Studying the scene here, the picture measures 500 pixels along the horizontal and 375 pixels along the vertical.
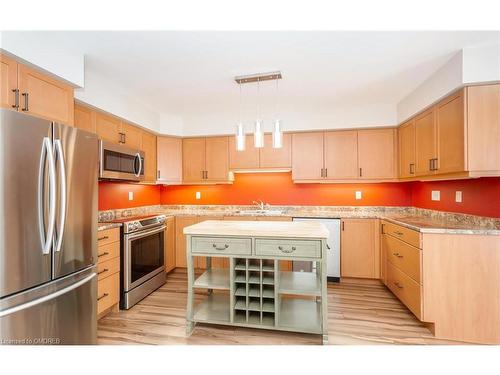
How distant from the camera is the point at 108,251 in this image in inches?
95.1

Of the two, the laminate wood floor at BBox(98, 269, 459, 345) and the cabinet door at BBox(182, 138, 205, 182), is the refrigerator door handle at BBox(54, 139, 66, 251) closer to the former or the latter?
the laminate wood floor at BBox(98, 269, 459, 345)

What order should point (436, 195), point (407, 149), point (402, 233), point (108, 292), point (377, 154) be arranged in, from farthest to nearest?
point (377, 154), point (407, 149), point (436, 195), point (402, 233), point (108, 292)

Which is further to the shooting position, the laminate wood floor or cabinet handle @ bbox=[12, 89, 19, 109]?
the laminate wood floor

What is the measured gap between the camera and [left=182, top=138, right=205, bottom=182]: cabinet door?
12.9ft

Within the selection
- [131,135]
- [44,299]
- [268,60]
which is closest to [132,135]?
[131,135]

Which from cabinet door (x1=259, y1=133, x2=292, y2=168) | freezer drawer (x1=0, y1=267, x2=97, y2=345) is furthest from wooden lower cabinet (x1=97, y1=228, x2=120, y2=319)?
cabinet door (x1=259, y1=133, x2=292, y2=168)

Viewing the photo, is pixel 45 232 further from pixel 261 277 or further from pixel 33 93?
pixel 261 277

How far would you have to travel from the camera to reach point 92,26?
1229mm

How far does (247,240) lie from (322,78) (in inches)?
73.3

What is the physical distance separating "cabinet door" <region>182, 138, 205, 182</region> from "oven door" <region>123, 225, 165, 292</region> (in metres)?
1.02

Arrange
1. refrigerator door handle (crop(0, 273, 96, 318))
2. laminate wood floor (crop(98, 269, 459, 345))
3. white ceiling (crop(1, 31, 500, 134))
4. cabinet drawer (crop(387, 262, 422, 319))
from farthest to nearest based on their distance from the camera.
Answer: cabinet drawer (crop(387, 262, 422, 319)) < laminate wood floor (crop(98, 269, 459, 345)) < white ceiling (crop(1, 31, 500, 134)) < refrigerator door handle (crop(0, 273, 96, 318))

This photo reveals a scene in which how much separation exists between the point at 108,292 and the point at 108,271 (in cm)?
21
